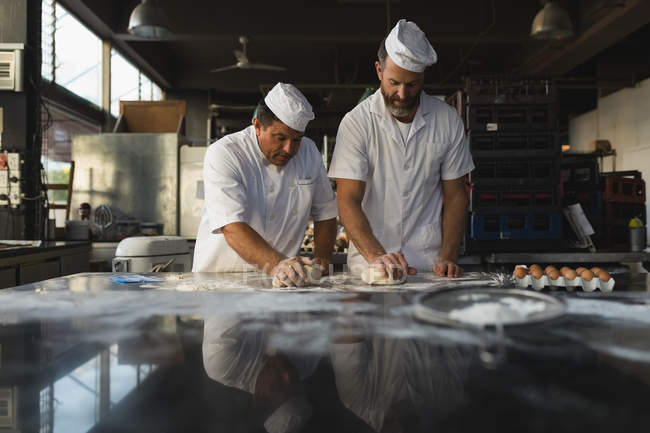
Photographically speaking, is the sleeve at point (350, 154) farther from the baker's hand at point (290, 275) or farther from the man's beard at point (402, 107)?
the baker's hand at point (290, 275)

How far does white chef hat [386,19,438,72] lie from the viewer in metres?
1.93

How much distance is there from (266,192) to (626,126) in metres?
9.46

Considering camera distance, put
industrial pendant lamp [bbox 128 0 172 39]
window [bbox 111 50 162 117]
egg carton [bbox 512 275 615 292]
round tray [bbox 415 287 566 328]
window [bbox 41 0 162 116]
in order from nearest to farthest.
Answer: round tray [bbox 415 287 566 328], egg carton [bbox 512 275 615 292], industrial pendant lamp [bbox 128 0 172 39], window [bbox 41 0 162 116], window [bbox 111 50 162 117]

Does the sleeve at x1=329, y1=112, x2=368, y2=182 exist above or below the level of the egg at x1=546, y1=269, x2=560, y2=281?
above

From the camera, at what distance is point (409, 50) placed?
1.93 metres

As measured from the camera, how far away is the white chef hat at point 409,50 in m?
1.93

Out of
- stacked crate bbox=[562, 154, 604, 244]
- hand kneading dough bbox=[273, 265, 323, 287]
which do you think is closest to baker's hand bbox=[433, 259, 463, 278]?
hand kneading dough bbox=[273, 265, 323, 287]

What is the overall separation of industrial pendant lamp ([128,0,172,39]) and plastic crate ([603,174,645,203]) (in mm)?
4008

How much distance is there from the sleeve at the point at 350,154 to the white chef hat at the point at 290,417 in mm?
1569

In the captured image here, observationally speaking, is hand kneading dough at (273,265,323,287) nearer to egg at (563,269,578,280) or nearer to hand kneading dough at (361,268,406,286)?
hand kneading dough at (361,268,406,286)

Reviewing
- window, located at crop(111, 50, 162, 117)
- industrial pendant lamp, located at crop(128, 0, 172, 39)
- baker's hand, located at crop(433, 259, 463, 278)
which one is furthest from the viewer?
window, located at crop(111, 50, 162, 117)

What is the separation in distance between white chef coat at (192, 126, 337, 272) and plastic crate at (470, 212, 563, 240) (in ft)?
4.75

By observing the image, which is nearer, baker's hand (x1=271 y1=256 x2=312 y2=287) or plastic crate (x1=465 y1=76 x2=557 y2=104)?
baker's hand (x1=271 y1=256 x2=312 y2=287)

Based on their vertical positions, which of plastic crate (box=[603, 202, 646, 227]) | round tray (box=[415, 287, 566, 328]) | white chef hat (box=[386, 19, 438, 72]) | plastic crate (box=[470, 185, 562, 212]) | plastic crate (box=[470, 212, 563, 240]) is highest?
white chef hat (box=[386, 19, 438, 72])
